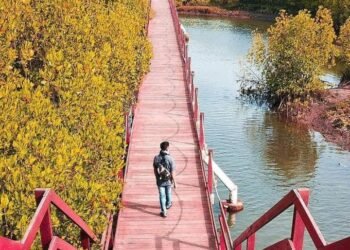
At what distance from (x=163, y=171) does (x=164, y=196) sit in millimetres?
678

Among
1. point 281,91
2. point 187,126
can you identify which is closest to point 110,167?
point 187,126

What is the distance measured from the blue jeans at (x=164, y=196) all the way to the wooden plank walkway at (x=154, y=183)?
1.02 ft

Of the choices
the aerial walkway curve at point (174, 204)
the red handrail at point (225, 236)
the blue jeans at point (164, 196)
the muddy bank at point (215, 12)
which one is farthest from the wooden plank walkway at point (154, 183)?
the muddy bank at point (215, 12)

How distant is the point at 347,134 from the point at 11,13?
2767cm

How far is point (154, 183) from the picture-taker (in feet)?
45.5

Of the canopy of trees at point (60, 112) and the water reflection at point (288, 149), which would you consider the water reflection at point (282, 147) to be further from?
the canopy of trees at point (60, 112)

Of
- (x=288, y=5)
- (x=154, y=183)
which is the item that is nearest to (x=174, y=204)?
(x=154, y=183)

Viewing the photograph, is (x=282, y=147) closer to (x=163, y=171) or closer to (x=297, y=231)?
(x=163, y=171)

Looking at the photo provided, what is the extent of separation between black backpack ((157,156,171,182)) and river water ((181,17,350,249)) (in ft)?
33.4

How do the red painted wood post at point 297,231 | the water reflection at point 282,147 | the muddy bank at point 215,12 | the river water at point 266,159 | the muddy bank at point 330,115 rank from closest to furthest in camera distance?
the red painted wood post at point 297,231, the river water at point 266,159, the water reflection at point 282,147, the muddy bank at point 330,115, the muddy bank at point 215,12

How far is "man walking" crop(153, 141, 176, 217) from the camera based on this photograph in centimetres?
1138

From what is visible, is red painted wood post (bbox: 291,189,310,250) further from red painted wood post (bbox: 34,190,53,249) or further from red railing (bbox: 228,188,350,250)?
red painted wood post (bbox: 34,190,53,249)

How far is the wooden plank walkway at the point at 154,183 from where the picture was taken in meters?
11.1

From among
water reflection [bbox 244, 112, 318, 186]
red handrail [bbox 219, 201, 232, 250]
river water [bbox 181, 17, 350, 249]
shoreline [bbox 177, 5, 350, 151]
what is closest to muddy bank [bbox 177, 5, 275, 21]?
river water [bbox 181, 17, 350, 249]
